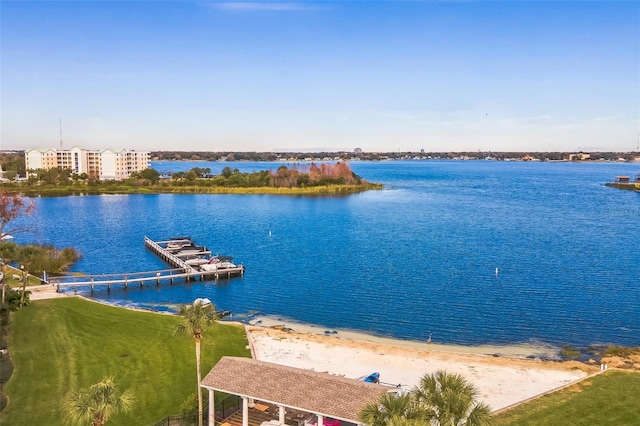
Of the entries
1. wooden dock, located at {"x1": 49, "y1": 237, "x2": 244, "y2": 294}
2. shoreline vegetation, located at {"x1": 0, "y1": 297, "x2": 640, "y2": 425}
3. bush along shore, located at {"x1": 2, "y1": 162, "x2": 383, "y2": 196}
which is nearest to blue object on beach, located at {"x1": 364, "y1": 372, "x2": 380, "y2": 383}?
shoreline vegetation, located at {"x1": 0, "y1": 297, "x2": 640, "y2": 425}

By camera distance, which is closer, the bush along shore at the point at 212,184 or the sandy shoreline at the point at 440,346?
the sandy shoreline at the point at 440,346

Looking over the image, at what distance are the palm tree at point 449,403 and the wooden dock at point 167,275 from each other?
4182cm

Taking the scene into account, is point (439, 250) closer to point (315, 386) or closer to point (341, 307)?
point (341, 307)

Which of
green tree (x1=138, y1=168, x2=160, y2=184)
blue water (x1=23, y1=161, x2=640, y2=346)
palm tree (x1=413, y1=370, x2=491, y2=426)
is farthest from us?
green tree (x1=138, y1=168, x2=160, y2=184)

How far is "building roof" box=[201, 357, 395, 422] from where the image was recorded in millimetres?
22500

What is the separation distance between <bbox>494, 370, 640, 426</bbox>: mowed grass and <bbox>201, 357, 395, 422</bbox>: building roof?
7.41m

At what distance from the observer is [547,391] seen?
30.6 m

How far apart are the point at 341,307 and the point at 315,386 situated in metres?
26.2

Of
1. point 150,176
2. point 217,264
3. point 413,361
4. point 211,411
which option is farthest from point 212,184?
point 211,411

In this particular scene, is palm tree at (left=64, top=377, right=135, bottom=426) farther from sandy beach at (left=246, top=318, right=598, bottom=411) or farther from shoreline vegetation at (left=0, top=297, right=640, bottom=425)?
sandy beach at (left=246, top=318, right=598, bottom=411)

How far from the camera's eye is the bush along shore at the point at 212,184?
516 ft

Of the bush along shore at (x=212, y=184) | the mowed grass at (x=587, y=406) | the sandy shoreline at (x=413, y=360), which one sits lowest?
the sandy shoreline at (x=413, y=360)

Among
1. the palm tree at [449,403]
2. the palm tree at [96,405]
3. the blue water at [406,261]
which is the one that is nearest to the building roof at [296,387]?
the palm tree at [449,403]

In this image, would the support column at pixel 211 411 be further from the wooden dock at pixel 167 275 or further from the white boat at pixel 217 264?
the white boat at pixel 217 264
